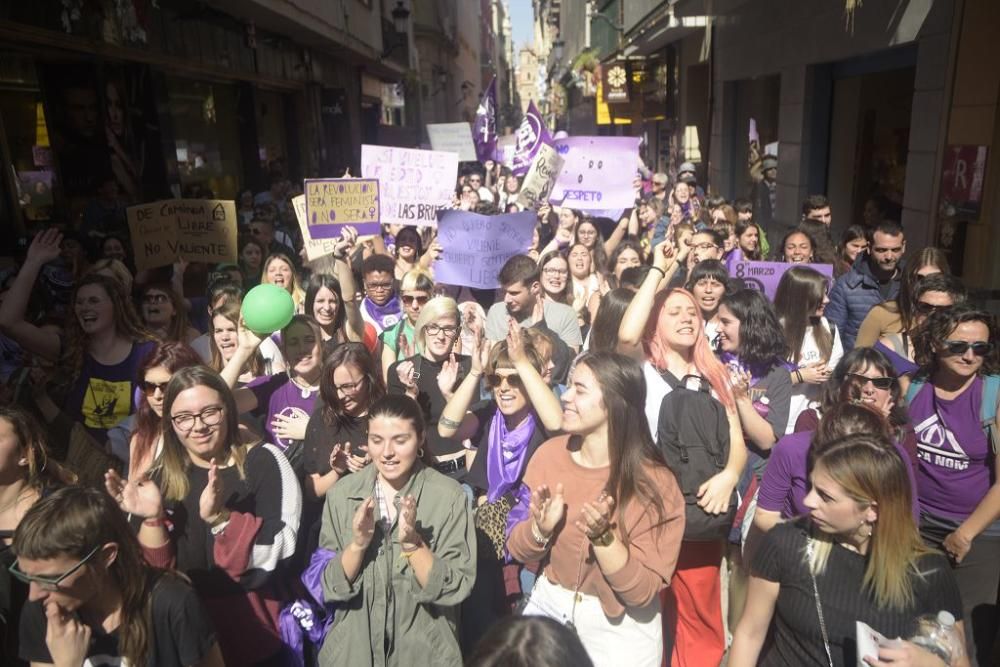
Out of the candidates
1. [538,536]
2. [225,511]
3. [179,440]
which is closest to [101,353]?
[179,440]

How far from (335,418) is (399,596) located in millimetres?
1020

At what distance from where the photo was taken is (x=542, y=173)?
7.68m

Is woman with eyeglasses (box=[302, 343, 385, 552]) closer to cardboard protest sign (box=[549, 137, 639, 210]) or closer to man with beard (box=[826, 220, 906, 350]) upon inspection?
man with beard (box=[826, 220, 906, 350])

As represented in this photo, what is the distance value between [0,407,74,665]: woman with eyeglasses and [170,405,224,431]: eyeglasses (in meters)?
0.53

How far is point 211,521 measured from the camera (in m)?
2.62

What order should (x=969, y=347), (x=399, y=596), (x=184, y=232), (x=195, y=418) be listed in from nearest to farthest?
(x=399, y=596) → (x=195, y=418) → (x=969, y=347) → (x=184, y=232)

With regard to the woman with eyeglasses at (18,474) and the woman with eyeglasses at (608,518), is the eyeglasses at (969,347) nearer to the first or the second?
the woman with eyeglasses at (608,518)

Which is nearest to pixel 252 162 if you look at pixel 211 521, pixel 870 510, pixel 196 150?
pixel 196 150

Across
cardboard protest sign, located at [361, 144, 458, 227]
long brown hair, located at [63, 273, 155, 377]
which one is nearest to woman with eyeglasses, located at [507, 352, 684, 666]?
long brown hair, located at [63, 273, 155, 377]

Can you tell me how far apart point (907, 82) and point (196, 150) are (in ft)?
33.8

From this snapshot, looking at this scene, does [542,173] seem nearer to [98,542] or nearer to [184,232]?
[184,232]

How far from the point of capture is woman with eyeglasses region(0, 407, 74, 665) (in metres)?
2.57

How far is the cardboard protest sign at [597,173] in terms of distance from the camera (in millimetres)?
7355

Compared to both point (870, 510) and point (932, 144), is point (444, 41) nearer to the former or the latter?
point (932, 144)
